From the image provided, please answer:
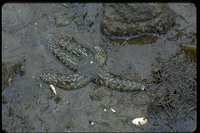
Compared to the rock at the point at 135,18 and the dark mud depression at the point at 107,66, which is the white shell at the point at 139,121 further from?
the rock at the point at 135,18

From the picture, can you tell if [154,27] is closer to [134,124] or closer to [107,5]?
[107,5]

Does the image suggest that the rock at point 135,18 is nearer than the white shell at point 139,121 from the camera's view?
No

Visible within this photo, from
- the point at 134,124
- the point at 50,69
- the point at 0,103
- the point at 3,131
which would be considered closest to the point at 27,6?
the point at 50,69

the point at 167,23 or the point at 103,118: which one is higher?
the point at 167,23

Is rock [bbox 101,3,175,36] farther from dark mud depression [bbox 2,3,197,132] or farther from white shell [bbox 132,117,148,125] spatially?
white shell [bbox 132,117,148,125]

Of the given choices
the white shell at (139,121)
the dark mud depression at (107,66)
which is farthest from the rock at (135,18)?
the white shell at (139,121)

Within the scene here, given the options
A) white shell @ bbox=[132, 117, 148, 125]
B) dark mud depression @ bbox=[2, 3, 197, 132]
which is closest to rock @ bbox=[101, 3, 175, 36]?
dark mud depression @ bbox=[2, 3, 197, 132]

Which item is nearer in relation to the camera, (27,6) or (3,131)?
(3,131)
